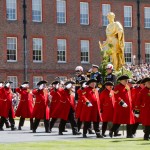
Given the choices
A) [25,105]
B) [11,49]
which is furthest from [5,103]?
[11,49]

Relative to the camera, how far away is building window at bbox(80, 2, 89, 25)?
2085 inches

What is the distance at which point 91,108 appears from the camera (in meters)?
22.0

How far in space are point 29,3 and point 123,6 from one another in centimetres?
815

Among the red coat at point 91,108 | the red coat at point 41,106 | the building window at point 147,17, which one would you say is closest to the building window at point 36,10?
the building window at point 147,17

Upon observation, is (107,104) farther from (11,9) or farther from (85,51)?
(85,51)

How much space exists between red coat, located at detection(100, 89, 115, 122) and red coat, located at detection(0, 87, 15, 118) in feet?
18.1

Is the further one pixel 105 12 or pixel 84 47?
pixel 105 12

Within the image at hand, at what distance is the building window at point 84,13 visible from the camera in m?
53.0

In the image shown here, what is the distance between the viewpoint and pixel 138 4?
2165 inches

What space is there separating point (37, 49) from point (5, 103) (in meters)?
24.3

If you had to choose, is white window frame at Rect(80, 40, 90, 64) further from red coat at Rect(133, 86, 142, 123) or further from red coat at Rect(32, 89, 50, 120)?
red coat at Rect(133, 86, 142, 123)

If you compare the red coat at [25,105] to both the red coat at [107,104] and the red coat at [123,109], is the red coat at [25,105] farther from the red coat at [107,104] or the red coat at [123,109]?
the red coat at [123,109]

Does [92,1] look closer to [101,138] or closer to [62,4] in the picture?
[62,4]

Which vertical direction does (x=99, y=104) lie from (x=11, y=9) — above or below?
below
